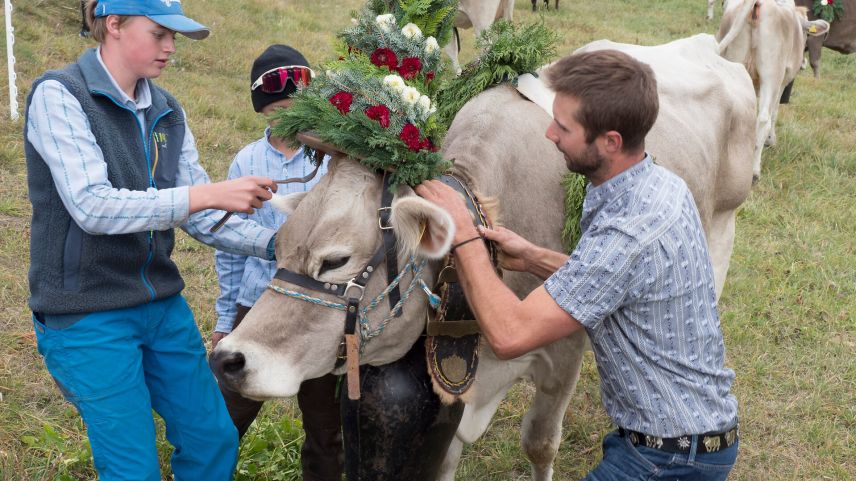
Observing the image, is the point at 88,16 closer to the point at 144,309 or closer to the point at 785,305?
the point at 144,309

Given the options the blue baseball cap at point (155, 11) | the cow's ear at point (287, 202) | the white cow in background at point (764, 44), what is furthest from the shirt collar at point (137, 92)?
the white cow in background at point (764, 44)

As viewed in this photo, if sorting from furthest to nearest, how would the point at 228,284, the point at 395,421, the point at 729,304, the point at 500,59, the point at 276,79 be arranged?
the point at 729,304
the point at 228,284
the point at 276,79
the point at 500,59
the point at 395,421

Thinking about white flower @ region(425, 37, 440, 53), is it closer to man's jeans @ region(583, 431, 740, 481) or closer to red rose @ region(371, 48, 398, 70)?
red rose @ region(371, 48, 398, 70)

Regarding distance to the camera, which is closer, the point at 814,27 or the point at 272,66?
the point at 272,66

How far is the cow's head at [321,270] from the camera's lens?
2.45 metres

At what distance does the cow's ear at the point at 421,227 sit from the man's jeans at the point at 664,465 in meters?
0.80

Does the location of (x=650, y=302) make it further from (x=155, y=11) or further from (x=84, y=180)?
(x=155, y=11)

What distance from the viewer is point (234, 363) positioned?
2.43 metres

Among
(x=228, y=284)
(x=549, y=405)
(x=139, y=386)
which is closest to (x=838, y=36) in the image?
(x=549, y=405)

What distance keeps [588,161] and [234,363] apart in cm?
116

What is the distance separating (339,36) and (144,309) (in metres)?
1.18

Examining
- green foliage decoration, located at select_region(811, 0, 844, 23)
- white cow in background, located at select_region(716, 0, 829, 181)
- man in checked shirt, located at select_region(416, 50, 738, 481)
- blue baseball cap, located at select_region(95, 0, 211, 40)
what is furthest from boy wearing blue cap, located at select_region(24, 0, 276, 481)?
green foliage decoration, located at select_region(811, 0, 844, 23)

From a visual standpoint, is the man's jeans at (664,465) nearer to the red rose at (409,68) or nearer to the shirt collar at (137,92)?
the red rose at (409,68)

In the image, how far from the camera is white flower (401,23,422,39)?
296cm
